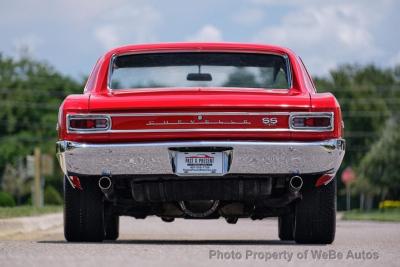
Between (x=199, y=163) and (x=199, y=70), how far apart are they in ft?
4.84

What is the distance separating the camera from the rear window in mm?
11102

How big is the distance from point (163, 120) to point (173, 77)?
111 centimetres

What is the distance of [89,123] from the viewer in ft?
33.4

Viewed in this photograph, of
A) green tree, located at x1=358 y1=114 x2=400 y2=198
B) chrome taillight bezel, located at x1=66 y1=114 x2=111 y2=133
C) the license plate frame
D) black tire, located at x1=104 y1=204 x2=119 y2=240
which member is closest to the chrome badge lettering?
the license plate frame

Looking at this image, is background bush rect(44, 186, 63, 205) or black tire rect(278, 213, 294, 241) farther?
background bush rect(44, 186, 63, 205)

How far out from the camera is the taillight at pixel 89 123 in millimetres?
10148

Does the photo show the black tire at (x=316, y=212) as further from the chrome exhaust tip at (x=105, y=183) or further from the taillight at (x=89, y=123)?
the taillight at (x=89, y=123)

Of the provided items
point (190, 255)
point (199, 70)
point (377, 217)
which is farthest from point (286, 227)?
point (377, 217)

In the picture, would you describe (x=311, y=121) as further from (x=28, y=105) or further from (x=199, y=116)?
(x=28, y=105)

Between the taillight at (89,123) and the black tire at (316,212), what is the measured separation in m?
1.82

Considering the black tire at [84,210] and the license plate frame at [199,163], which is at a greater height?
the license plate frame at [199,163]

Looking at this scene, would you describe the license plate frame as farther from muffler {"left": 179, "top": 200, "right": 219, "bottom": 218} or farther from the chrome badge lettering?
muffler {"left": 179, "top": 200, "right": 219, "bottom": 218}

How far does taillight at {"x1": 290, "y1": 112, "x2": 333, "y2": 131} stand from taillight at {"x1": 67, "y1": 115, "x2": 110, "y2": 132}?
1.55 meters

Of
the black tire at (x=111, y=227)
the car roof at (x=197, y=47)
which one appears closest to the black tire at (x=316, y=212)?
the car roof at (x=197, y=47)
